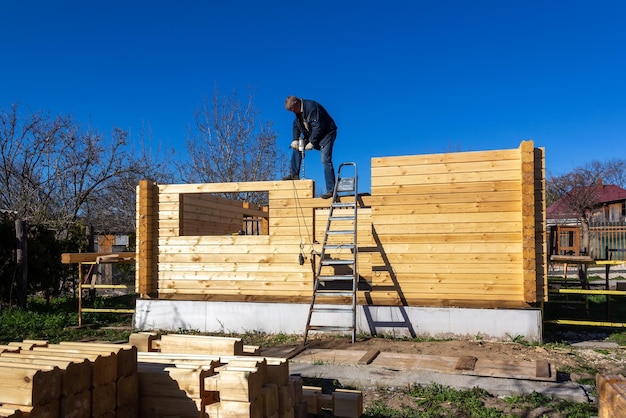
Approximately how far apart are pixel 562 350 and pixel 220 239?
20.5 ft

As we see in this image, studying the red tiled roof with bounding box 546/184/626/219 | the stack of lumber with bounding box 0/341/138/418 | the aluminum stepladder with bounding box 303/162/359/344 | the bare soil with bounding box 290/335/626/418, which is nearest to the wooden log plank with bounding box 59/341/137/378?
the stack of lumber with bounding box 0/341/138/418

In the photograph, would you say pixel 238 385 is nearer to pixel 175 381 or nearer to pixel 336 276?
pixel 175 381

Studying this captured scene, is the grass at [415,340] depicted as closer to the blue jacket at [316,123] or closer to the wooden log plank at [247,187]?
the wooden log plank at [247,187]

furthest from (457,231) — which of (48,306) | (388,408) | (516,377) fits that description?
(48,306)

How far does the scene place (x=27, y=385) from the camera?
9.93 feet

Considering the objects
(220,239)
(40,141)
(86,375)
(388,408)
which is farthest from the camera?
(40,141)

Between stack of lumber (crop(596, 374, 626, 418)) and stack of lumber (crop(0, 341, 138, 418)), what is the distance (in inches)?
122

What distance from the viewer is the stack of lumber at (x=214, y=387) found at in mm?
3627

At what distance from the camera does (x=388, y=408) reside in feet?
18.4

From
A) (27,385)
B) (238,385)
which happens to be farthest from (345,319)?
(27,385)

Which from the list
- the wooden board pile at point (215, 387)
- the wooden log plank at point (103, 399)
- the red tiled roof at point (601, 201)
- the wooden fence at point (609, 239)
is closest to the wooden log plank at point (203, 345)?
the wooden board pile at point (215, 387)

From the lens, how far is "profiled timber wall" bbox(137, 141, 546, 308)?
8.73 m

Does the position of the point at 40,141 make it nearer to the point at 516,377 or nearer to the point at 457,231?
the point at 457,231

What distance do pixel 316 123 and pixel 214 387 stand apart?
6548 millimetres
